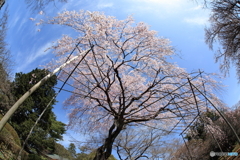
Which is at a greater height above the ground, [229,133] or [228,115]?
[228,115]

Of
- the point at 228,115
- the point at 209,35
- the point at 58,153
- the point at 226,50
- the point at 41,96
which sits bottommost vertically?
the point at 58,153

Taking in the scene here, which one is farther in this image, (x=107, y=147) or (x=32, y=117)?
(x=32, y=117)

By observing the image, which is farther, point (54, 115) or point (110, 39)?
point (54, 115)

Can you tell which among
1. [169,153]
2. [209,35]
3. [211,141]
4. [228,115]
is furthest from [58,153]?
[209,35]

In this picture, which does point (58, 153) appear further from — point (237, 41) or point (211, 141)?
point (237, 41)

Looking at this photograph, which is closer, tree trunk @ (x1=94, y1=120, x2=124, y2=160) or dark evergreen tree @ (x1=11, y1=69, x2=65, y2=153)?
tree trunk @ (x1=94, y1=120, x2=124, y2=160)

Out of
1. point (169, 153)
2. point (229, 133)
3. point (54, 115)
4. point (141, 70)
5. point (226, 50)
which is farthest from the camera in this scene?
point (54, 115)

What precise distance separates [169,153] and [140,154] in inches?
125

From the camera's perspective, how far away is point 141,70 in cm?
604

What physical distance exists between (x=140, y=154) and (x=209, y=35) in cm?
689

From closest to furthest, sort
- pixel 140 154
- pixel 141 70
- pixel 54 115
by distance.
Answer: pixel 141 70
pixel 140 154
pixel 54 115

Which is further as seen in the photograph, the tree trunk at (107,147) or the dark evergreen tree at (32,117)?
the dark evergreen tree at (32,117)

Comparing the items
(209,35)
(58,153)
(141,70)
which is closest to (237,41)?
(209,35)

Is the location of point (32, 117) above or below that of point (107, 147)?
above
